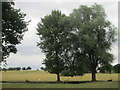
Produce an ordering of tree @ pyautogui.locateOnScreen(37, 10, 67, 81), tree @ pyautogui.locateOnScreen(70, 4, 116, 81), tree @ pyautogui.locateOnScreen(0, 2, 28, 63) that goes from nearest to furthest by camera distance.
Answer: tree @ pyautogui.locateOnScreen(0, 2, 28, 63) → tree @ pyautogui.locateOnScreen(70, 4, 116, 81) → tree @ pyautogui.locateOnScreen(37, 10, 67, 81)

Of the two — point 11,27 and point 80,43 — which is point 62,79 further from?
point 11,27

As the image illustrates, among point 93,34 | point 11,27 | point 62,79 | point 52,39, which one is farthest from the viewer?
point 62,79

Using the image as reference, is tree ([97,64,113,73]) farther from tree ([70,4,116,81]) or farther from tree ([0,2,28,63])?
tree ([0,2,28,63])

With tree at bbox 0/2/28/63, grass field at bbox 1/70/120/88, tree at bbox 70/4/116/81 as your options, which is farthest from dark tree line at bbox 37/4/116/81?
tree at bbox 0/2/28/63

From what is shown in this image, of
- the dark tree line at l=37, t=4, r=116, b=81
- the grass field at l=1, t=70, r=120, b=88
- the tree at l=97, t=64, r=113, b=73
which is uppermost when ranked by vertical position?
the dark tree line at l=37, t=4, r=116, b=81

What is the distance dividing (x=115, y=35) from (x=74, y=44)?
9725 mm

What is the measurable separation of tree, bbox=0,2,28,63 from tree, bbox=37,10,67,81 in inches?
1043

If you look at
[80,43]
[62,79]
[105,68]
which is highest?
[80,43]

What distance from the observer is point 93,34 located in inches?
2207

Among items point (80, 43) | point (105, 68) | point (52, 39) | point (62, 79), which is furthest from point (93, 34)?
point (62, 79)

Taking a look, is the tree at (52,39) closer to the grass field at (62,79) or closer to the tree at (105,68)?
the grass field at (62,79)

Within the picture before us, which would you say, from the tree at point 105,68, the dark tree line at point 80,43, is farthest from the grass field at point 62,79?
the dark tree line at point 80,43

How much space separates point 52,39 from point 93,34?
12563mm

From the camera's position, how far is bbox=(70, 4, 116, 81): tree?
5578 centimetres
